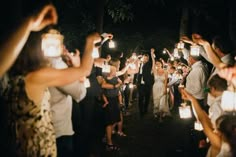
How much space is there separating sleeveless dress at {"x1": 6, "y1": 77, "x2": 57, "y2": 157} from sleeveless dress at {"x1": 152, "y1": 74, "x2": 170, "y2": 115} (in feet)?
30.9

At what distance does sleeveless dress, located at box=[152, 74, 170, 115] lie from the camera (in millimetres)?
13242

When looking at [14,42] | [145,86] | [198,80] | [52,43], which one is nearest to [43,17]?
[14,42]

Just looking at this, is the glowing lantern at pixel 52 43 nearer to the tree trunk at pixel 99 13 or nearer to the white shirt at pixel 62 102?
the white shirt at pixel 62 102

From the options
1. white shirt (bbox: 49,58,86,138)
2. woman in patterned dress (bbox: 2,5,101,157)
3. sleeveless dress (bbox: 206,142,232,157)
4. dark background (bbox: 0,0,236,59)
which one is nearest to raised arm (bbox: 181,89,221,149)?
sleeveless dress (bbox: 206,142,232,157)

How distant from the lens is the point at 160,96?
1339cm

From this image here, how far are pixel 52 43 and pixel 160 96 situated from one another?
30.0 feet

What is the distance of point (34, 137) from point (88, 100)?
17.3ft

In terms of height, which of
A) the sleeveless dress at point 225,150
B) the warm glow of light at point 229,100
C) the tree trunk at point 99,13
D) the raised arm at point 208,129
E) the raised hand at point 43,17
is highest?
the tree trunk at point 99,13

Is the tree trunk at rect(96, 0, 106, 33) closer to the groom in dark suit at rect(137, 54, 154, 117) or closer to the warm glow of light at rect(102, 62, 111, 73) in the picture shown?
the warm glow of light at rect(102, 62, 111, 73)

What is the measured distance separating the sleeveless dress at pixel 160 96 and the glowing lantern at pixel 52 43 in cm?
885

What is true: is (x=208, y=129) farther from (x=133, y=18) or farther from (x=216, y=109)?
(x=133, y=18)

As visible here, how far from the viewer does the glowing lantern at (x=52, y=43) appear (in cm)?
456

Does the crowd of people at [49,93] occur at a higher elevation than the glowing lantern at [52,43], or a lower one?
lower

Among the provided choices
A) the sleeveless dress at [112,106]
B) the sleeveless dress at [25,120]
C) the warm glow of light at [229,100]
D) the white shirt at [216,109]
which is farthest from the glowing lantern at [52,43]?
the sleeveless dress at [112,106]
